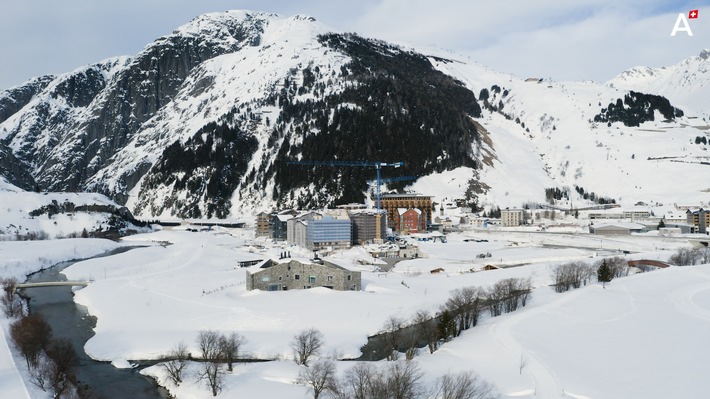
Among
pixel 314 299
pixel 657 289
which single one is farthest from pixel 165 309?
pixel 657 289

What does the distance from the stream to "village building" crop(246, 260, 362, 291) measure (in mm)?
18335

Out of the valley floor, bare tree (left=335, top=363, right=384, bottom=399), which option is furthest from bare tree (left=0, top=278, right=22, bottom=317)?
bare tree (left=335, top=363, right=384, bottom=399)

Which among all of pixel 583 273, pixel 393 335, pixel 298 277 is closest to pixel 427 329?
pixel 393 335

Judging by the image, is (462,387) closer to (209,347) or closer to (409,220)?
(209,347)

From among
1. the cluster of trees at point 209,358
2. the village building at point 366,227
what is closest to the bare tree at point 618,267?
the cluster of trees at point 209,358

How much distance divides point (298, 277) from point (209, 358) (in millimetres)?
23656

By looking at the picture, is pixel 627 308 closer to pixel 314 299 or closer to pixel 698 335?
pixel 698 335

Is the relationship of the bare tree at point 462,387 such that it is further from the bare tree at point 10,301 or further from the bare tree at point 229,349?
the bare tree at point 10,301

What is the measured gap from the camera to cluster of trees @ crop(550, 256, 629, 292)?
71281 millimetres

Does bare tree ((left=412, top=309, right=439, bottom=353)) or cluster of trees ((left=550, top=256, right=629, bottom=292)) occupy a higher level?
cluster of trees ((left=550, top=256, right=629, bottom=292))

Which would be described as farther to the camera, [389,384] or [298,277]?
[298,277]

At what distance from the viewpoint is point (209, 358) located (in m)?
44.3

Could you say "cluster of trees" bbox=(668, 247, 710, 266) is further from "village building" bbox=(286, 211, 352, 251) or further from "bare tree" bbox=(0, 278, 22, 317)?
"bare tree" bbox=(0, 278, 22, 317)

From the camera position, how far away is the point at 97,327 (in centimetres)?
5556
